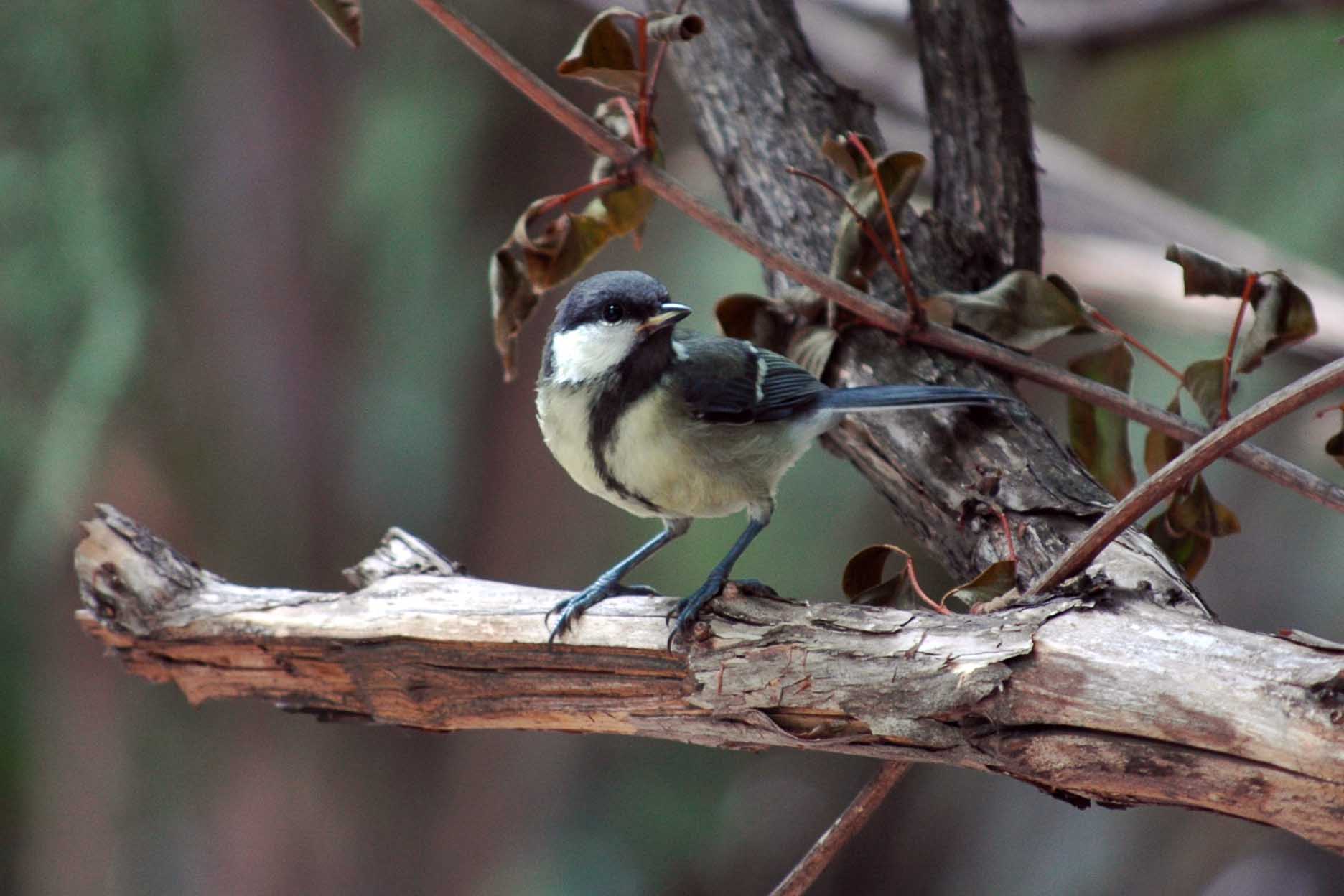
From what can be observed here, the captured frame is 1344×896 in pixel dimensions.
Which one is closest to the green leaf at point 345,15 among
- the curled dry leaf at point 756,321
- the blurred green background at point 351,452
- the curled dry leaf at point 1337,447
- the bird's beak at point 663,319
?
the bird's beak at point 663,319

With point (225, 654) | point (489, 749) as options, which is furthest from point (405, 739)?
point (225, 654)

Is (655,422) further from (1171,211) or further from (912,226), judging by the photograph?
(1171,211)

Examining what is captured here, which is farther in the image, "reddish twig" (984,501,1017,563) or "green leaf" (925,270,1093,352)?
"green leaf" (925,270,1093,352)

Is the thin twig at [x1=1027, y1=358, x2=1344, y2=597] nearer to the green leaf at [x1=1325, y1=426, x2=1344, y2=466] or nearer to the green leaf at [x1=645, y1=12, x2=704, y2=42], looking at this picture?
the green leaf at [x1=1325, y1=426, x2=1344, y2=466]

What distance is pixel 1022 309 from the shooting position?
206cm

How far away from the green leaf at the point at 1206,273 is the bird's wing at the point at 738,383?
65 centimetres

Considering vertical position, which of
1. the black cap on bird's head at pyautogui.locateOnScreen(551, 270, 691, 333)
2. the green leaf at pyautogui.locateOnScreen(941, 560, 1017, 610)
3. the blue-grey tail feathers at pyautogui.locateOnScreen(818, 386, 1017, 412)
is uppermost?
the black cap on bird's head at pyautogui.locateOnScreen(551, 270, 691, 333)

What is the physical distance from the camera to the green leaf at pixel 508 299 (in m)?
2.09

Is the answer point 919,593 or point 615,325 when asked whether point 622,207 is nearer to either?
point 615,325

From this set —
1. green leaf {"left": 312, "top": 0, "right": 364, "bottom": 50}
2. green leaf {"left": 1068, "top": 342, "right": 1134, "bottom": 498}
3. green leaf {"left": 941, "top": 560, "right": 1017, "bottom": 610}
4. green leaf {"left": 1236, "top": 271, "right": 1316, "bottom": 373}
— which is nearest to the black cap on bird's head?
green leaf {"left": 312, "top": 0, "right": 364, "bottom": 50}

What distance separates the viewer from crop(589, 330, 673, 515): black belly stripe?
1938mm

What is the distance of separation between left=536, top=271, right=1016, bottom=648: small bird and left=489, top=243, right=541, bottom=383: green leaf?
85 millimetres

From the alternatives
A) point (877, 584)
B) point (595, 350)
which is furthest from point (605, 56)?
point (877, 584)

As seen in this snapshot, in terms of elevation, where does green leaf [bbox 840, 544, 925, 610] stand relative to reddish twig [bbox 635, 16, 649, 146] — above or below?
below
